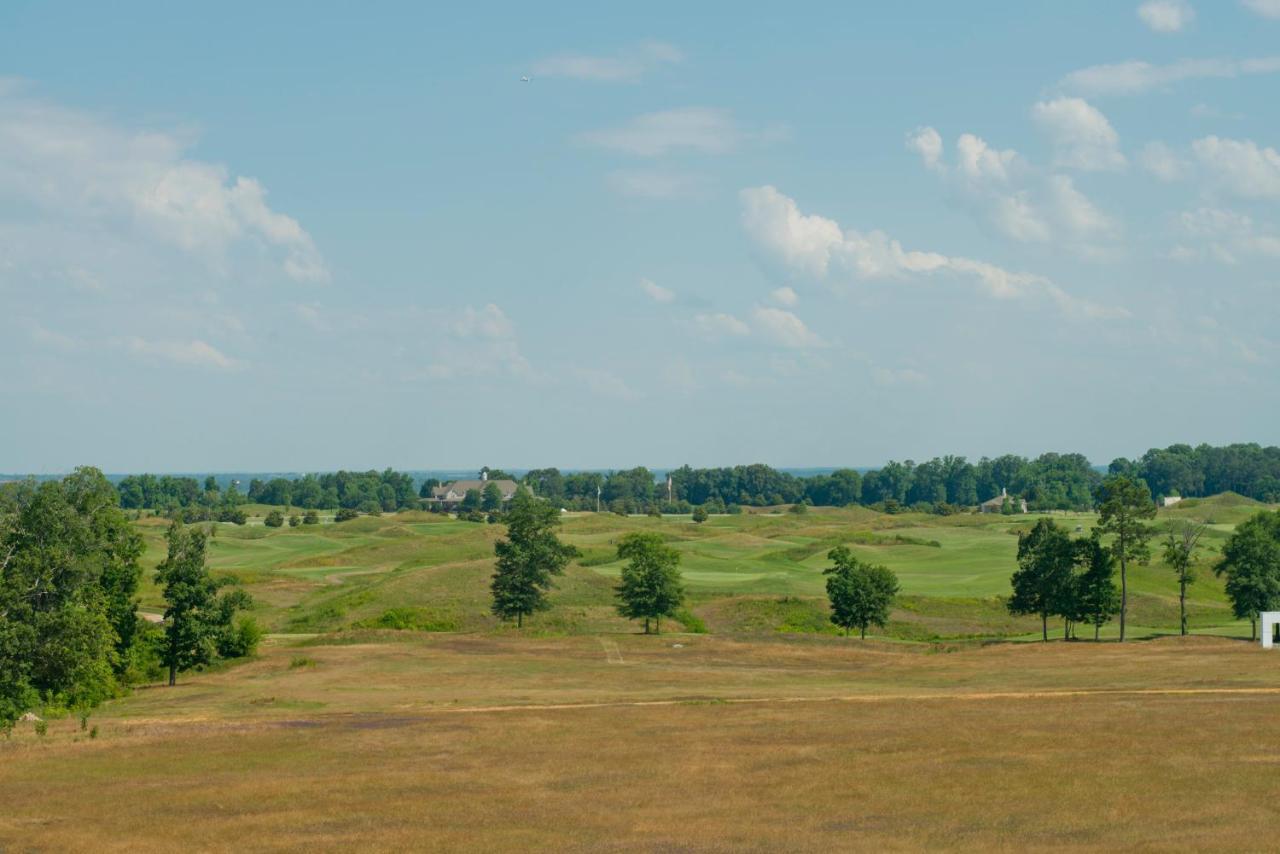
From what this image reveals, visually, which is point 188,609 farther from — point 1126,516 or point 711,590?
point 711,590

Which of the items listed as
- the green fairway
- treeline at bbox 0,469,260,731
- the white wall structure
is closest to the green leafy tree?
the green fairway

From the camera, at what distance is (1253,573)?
102312 millimetres

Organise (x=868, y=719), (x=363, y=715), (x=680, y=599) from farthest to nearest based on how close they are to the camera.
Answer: (x=680, y=599), (x=363, y=715), (x=868, y=719)

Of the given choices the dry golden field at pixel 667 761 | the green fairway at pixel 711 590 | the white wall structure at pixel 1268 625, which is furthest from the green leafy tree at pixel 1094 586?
the dry golden field at pixel 667 761

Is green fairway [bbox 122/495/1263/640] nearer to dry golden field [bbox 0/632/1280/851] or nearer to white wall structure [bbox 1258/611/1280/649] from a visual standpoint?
white wall structure [bbox 1258/611/1280/649]

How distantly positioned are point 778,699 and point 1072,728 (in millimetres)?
17168

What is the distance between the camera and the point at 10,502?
61094 mm

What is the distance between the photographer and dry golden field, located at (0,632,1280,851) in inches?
1468

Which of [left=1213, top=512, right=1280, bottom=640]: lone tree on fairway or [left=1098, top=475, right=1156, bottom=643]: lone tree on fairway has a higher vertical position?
[left=1098, top=475, right=1156, bottom=643]: lone tree on fairway

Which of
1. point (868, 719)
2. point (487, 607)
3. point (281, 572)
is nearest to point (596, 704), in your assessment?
point (868, 719)

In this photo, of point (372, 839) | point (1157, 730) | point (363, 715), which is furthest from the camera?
point (363, 715)

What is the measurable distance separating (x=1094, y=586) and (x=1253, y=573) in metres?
12.4

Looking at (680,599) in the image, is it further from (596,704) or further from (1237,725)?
(1237,725)

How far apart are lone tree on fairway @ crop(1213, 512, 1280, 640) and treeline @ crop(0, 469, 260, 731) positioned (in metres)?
76.1
